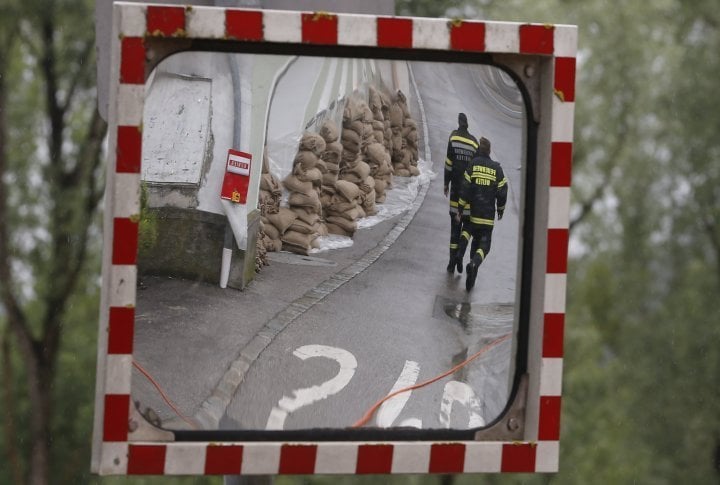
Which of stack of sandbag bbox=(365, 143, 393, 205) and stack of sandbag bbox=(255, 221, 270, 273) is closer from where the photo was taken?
stack of sandbag bbox=(255, 221, 270, 273)

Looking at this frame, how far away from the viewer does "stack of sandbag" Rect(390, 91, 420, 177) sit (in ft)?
10.7

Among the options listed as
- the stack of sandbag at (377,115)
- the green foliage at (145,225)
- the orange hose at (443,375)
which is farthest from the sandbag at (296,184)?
the orange hose at (443,375)

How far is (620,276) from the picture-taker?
2355cm

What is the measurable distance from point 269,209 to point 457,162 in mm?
545

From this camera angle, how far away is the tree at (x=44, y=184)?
17.0 metres

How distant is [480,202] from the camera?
3268mm

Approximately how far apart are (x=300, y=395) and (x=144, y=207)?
2.20ft

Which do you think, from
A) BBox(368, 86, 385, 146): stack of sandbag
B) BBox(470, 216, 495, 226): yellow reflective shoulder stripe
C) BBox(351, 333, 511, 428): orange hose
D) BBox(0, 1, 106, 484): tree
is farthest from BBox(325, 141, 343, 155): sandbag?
BBox(0, 1, 106, 484): tree

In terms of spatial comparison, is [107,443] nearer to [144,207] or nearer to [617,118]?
[144,207]

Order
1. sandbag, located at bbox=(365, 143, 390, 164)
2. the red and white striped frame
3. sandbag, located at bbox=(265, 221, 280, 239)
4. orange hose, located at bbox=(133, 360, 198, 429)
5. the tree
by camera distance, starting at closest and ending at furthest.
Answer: the red and white striped frame
orange hose, located at bbox=(133, 360, 198, 429)
sandbag, located at bbox=(265, 221, 280, 239)
sandbag, located at bbox=(365, 143, 390, 164)
the tree

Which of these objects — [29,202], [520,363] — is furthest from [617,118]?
[520,363]

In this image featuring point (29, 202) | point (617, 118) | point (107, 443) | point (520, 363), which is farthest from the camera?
point (617, 118)

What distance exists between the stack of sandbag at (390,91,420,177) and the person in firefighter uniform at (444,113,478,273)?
97 millimetres

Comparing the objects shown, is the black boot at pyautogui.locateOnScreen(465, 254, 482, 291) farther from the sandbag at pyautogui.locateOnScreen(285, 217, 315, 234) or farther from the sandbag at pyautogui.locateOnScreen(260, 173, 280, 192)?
the sandbag at pyautogui.locateOnScreen(260, 173, 280, 192)
